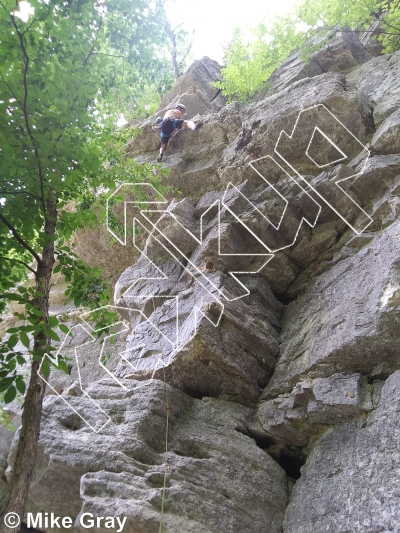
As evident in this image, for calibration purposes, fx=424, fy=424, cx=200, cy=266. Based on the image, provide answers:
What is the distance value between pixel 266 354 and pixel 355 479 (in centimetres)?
236

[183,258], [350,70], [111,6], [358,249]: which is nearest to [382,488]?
[358,249]

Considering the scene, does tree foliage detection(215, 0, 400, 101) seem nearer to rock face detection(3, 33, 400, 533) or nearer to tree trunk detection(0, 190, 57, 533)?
rock face detection(3, 33, 400, 533)

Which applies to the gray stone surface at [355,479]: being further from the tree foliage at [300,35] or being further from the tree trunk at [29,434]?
the tree foliage at [300,35]

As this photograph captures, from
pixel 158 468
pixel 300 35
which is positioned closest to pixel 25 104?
pixel 158 468

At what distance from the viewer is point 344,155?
7941 millimetres

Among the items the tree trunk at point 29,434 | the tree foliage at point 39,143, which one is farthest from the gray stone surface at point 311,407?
the tree trunk at point 29,434

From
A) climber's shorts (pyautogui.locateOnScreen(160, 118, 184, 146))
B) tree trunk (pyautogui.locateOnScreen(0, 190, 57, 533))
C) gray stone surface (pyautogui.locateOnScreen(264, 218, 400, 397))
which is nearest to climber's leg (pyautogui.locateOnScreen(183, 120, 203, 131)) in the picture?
climber's shorts (pyautogui.locateOnScreen(160, 118, 184, 146))

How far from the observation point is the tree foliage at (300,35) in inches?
396

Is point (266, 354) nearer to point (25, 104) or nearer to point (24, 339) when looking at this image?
point (24, 339)

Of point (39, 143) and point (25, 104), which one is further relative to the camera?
point (39, 143)

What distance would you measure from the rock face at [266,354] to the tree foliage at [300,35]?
106 centimetres

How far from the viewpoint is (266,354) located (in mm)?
6410

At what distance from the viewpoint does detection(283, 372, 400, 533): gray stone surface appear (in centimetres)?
391

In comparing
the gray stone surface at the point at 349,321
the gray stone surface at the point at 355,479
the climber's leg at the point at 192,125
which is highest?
the climber's leg at the point at 192,125
